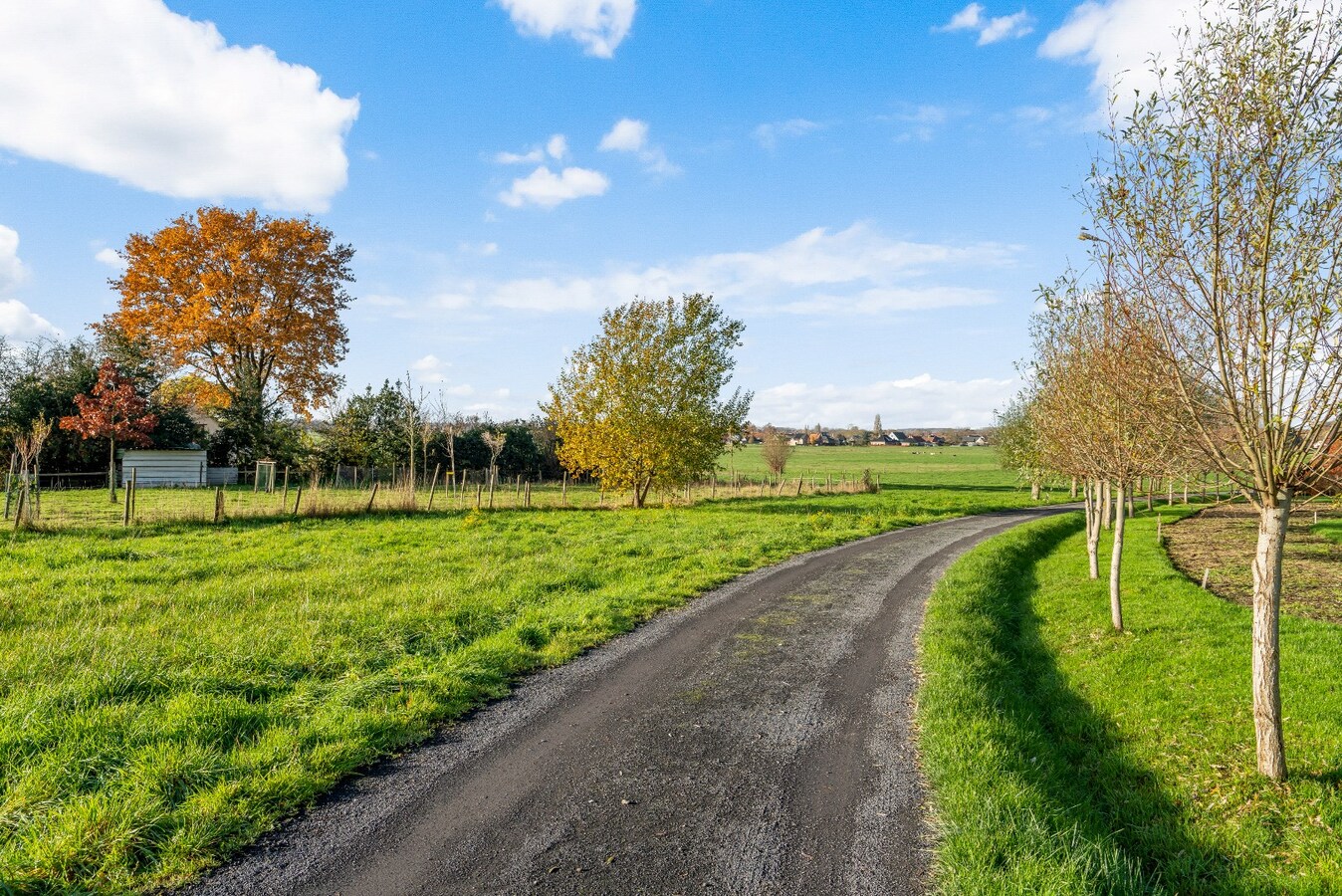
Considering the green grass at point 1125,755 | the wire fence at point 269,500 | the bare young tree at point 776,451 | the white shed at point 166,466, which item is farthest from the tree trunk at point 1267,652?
the bare young tree at point 776,451

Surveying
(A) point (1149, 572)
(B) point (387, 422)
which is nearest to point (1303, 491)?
(A) point (1149, 572)

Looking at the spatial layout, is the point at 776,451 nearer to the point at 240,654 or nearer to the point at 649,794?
the point at 240,654

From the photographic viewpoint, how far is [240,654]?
8.73 metres

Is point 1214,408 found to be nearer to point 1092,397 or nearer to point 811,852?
point 1092,397

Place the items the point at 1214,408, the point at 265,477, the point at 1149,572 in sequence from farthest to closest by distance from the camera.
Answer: the point at 265,477 < the point at 1149,572 < the point at 1214,408

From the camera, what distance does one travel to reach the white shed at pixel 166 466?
35.1m

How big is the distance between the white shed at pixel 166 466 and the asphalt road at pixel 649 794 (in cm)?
3657

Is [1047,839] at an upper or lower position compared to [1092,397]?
lower

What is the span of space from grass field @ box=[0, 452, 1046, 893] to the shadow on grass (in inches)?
204

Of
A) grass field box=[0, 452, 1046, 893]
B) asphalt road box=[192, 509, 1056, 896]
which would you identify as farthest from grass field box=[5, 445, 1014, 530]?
asphalt road box=[192, 509, 1056, 896]

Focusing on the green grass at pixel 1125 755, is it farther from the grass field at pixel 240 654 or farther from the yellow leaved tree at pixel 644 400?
the yellow leaved tree at pixel 644 400

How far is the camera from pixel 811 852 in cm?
503

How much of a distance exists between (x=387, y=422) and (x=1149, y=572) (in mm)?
40271

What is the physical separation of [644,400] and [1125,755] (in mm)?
25383
